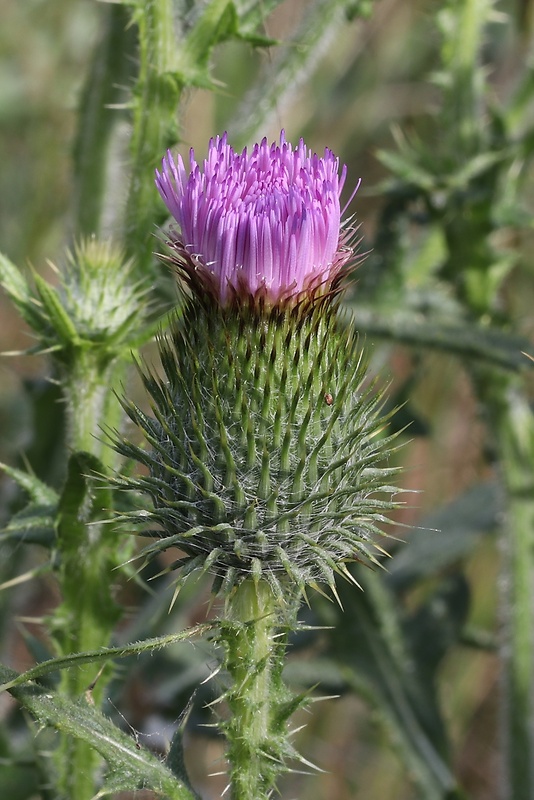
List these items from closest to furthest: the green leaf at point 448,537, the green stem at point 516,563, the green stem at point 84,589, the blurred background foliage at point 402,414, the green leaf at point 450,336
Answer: the green stem at point 84,589 < the green leaf at point 450,336 < the blurred background foliage at point 402,414 < the green stem at point 516,563 < the green leaf at point 448,537

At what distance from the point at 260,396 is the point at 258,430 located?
0.24 feet

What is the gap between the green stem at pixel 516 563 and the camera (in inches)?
139

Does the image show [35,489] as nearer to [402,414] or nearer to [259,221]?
[259,221]

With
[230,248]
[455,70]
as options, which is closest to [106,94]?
[455,70]

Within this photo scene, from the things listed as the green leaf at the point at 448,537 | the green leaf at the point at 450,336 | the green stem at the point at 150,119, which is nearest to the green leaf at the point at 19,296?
the green stem at the point at 150,119

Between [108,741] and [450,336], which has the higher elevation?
[450,336]

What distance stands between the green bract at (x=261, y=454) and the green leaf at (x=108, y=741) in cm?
36

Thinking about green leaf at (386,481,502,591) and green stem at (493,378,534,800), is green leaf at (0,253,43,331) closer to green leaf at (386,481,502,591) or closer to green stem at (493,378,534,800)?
green stem at (493,378,534,800)

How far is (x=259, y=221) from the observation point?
1.87 meters

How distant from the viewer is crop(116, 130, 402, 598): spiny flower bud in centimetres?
190

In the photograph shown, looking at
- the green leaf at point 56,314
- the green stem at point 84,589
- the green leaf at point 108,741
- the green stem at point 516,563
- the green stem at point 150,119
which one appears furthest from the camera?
the green stem at point 516,563

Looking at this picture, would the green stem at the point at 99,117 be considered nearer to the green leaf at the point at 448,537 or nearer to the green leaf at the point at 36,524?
the green leaf at the point at 36,524

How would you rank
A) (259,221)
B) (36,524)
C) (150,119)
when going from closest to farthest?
(259,221)
(36,524)
(150,119)

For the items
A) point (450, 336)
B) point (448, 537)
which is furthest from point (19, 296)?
point (448, 537)
